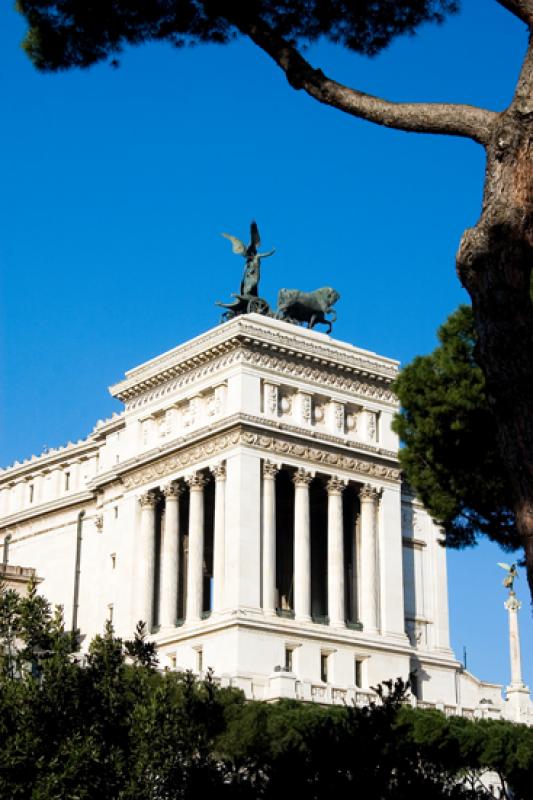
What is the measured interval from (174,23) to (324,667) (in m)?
31.9

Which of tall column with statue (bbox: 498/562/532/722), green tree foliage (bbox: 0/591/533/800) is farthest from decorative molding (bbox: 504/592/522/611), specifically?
green tree foliage (bbox: 0/591/533/800)

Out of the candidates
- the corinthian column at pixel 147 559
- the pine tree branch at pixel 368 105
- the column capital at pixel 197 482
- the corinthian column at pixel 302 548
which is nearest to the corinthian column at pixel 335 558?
the corinthian column at pixel 302 548

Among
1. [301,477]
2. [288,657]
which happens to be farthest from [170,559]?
[288,657]

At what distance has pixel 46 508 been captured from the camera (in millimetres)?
63219

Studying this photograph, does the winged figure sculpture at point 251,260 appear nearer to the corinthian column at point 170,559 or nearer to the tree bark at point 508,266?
the corinthian column at point 170,559

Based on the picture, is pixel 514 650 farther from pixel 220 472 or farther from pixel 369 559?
pixel 220 472

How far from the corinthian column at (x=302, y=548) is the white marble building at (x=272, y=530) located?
70 mm

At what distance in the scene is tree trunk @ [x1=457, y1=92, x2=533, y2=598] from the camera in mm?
14953

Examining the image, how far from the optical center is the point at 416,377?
30078 millimetres

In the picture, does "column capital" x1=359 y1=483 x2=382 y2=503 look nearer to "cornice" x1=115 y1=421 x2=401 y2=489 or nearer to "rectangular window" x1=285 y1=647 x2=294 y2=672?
"cornice" x1=115 y1=421 x2=401 y2=489

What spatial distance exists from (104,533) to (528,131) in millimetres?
44286

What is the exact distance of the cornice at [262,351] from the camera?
51.8m

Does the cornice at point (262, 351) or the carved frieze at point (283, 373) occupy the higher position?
the cornice at point (262, 351)

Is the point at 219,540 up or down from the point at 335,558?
up
